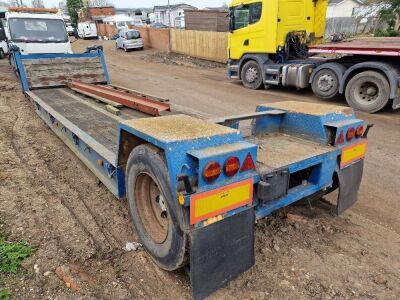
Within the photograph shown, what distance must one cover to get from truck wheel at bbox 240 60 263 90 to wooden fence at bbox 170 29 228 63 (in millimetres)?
6875

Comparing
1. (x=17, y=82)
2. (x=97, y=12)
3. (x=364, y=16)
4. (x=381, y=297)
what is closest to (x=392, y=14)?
(x=364, y=16)

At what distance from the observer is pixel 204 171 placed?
2064 millimetres

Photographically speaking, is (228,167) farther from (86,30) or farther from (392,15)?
(86,30)

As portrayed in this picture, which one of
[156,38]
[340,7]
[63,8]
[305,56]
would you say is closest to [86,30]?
[156,38]

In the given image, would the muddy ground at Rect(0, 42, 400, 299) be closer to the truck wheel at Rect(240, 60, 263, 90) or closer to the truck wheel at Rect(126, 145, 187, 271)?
the truck wheel at Rect(126, 145, 187, 271)

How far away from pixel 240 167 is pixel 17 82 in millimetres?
12241

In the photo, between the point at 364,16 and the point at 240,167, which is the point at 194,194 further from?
the point at 364,16

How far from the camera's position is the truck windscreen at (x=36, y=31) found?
424 inches

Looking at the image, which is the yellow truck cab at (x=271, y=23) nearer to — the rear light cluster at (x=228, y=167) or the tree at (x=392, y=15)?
the rear light cluster at (x=228, y=167)

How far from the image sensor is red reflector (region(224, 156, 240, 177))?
215 centimetres

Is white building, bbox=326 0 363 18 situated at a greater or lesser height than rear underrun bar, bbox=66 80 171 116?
greater

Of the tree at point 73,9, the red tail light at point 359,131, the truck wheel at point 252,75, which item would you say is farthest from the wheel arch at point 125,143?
the tree at point 73,9

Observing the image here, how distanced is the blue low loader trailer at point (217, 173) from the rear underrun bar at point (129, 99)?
1.29 m

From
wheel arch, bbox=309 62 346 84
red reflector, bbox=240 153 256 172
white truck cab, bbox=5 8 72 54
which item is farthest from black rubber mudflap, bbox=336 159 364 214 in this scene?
white truck cab, bbox=5 8 72 54
